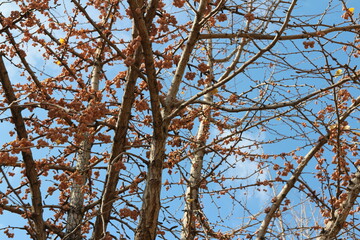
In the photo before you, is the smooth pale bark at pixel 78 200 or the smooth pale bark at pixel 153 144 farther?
the smooth pale bark at pixel 78 200

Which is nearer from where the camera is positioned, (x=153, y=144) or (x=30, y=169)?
(x=153, y=144)

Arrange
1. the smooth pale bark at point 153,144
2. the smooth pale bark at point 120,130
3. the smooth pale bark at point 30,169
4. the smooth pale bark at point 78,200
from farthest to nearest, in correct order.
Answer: the smooth pale bark at point 78,200, the smooth pale bark at point 30,169, the smooth pale bark at point 120,130, the smooth pale bark at point 153,144

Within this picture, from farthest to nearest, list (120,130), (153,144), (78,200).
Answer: (78,200) → (120,130) → (153,144)

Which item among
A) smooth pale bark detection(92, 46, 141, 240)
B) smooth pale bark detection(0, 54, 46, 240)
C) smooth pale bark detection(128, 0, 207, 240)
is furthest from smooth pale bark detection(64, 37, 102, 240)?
smooth pale bark detection(128, 0, 207, 240)

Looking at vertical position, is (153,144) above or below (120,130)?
below

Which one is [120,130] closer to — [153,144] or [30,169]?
[153,144]

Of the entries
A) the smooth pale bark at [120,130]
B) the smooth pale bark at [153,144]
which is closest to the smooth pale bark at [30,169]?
the smooth pale bark at [120,130]

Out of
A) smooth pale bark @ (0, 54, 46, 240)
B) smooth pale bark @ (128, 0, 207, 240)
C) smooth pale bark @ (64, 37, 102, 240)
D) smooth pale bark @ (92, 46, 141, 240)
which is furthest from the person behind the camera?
smooth pale bark @ (64, 37, 102, 240)

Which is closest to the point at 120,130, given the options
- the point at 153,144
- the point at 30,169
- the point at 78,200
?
the point at 153,144

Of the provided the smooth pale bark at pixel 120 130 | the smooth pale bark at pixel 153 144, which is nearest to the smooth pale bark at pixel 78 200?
the smooth pale bark at pixel 120 130

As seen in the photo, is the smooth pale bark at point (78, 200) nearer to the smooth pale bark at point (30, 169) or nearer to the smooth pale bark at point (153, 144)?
the smooth pale bark at point (30, 169)

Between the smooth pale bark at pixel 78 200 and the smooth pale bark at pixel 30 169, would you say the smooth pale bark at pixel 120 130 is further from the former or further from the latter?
the smooth pale bark at pixel 78 200

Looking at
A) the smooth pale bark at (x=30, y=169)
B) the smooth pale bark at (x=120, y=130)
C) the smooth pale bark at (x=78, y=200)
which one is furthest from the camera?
the smooth pale bark at (x=78, y=200)

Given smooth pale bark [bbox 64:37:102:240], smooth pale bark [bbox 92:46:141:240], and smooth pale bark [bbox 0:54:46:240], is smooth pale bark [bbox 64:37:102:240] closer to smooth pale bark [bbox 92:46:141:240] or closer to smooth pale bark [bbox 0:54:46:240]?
smooth pale bark [bbox 0:54:46:240]
